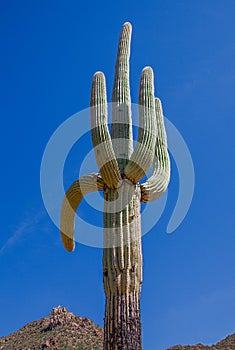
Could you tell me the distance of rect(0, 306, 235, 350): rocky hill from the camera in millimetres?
27250

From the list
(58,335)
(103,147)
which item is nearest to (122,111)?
(103,147)

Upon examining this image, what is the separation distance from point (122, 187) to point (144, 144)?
0.71 m

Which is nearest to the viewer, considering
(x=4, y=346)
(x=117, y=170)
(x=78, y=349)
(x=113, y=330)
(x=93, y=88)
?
(x=113, y=330)

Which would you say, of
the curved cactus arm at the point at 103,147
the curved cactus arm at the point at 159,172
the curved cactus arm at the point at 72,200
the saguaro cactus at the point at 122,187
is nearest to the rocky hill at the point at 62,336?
the curved cactus arm at the point at 159,172

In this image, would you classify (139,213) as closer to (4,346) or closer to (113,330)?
(113,330)

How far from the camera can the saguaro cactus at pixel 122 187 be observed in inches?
281

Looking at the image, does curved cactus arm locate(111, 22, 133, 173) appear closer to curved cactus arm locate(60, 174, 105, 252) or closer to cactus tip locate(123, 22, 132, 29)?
curved cactus arm locate(60, 174, 105, 252)

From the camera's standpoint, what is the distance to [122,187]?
781 centimetres

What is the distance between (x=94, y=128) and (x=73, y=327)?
2505cm

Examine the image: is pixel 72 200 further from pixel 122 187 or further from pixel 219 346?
pixel 219 346

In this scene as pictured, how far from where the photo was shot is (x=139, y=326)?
718 centimetres

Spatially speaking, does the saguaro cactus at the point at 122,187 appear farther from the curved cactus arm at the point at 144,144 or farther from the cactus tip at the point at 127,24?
the cactus tip at the point at 127,24

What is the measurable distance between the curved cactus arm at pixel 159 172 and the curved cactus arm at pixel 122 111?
22.7 inches

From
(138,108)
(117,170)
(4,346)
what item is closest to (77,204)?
(117,170)
